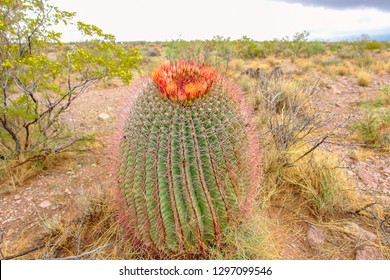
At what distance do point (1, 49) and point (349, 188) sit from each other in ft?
15.2

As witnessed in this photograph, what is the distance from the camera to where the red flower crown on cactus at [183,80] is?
1.90 m

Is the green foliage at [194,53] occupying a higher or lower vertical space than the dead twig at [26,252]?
higher

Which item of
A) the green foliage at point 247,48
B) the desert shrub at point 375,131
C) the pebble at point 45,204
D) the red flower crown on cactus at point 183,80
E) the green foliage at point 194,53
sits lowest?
the pebble at point 45,204

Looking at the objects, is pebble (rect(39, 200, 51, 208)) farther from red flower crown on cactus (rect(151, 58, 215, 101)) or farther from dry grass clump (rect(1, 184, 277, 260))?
red flower crown on cactus (rect(151, 58, 215, 101))

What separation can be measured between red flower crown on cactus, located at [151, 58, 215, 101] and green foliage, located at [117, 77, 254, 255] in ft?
0.18

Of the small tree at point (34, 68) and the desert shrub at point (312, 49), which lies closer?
the small tree at point (34, 68)

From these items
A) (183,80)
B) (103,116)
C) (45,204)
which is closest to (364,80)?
(103,116)

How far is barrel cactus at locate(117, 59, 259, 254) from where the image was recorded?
74.4 inches

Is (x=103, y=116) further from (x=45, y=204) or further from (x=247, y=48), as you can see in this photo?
(x=247, y=48)

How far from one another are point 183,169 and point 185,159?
7cm

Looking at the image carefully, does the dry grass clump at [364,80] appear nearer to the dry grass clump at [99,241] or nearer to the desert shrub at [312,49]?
the dry grass clump at [99,241]

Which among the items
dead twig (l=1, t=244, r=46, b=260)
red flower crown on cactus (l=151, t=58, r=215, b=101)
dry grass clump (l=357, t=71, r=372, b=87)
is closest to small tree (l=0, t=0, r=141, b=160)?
dead twig (l=1, t=244, r=46, b=260)

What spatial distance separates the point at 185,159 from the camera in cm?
188

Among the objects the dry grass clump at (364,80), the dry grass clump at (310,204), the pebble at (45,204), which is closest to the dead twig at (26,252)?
the pebble at (45,204)
